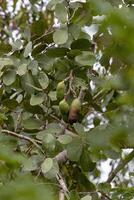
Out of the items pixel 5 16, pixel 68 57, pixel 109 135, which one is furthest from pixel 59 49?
pixel 5 16

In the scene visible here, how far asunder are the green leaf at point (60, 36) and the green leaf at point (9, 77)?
0.43 ft

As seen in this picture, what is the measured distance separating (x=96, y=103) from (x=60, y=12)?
266mm

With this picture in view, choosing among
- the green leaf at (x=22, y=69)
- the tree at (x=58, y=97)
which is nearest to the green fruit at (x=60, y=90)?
the tree at (x=58, y=97)

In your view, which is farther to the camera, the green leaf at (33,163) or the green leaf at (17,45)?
the green leaf at (17,45)

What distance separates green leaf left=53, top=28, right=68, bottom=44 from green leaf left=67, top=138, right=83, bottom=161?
0.78 feet

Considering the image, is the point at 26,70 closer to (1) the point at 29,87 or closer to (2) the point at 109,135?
(1) the point at 29,87

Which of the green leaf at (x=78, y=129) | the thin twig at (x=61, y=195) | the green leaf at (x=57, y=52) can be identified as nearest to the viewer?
the thin twig at (x=61, y=195)

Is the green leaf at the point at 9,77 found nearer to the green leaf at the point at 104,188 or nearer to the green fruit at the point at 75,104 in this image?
the green fruit at the point at 75,104

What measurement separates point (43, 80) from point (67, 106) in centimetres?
15

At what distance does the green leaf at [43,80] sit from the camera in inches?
44.0

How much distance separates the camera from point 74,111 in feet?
3.37

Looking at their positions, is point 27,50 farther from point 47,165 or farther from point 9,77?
point 47,165

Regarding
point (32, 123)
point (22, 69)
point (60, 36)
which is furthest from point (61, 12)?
point (32, 123)

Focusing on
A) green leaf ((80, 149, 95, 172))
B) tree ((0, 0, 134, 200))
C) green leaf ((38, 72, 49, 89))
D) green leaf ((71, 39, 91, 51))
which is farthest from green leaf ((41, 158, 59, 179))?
green leaf ((71, 39, 91, 51))
